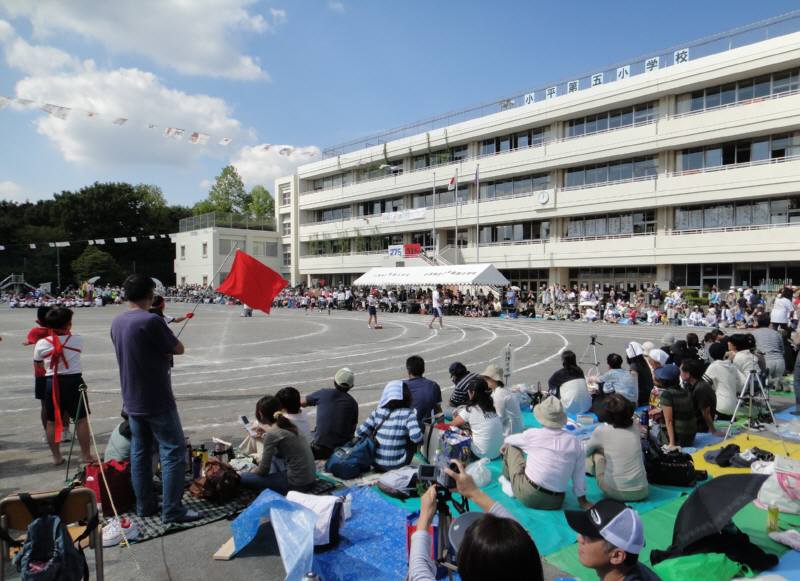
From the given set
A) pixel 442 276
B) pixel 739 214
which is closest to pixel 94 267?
pixel 442 276

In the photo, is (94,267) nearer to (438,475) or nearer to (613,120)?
(613,120)

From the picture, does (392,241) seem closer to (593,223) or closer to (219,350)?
(593,223)

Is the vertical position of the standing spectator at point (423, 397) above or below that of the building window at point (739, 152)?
below

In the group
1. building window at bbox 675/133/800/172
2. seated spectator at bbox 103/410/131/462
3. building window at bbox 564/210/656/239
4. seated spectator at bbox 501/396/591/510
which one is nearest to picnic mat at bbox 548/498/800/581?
seated spectator at bbox 501/396/591/510

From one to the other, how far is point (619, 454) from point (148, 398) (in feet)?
14.7

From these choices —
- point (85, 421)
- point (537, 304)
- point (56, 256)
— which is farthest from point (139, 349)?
point (56, 256)

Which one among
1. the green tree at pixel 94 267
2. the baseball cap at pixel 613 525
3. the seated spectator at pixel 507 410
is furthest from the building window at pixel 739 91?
the green tree at pixel 94 267

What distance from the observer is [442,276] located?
34719 mm

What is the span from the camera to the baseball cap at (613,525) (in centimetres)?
241

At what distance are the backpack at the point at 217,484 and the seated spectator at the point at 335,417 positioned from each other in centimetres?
129

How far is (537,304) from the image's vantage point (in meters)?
36.4

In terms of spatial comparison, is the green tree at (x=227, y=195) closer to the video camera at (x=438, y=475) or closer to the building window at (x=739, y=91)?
the building window at (x=739, y=91)

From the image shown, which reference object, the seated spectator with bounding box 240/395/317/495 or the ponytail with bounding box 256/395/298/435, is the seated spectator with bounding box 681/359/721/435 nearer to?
the seated spectator with bounding box 240/395/317/495

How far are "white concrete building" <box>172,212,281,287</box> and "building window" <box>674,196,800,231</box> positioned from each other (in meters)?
45.1
